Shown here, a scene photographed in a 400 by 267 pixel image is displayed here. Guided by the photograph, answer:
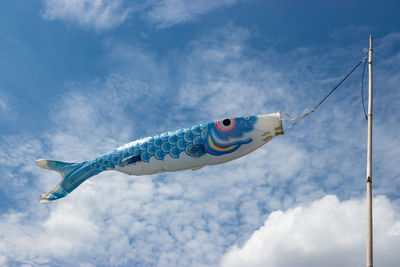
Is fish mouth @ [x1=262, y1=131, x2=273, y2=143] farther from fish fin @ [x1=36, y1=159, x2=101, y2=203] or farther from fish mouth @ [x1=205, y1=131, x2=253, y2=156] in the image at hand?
fish fin @ [x1=36, y1=159, x2=101, y2=203]

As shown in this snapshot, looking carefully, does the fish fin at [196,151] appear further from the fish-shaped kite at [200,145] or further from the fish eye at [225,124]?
the fish eye at [225,124]

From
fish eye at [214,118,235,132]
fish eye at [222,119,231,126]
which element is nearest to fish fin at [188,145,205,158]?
fish eye at [214,118,235,132]

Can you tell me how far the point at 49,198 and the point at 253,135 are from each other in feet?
34.9

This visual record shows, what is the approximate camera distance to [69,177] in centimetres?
2058

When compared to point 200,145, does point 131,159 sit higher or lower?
lower

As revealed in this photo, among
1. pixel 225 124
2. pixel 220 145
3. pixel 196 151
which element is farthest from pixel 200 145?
pixel 225 124

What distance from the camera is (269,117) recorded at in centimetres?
1797

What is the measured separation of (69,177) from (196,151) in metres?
7.13

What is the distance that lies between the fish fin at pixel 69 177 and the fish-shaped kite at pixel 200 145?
2.25 m

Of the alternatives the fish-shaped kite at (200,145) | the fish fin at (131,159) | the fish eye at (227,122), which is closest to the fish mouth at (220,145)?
the fish-shaped kite at (200,145)

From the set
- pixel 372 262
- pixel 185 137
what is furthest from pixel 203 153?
pixel 372 262

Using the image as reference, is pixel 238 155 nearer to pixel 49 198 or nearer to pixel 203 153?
pixel 203 153

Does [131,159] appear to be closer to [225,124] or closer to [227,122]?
[225,124]

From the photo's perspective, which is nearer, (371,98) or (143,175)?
(371,98)
